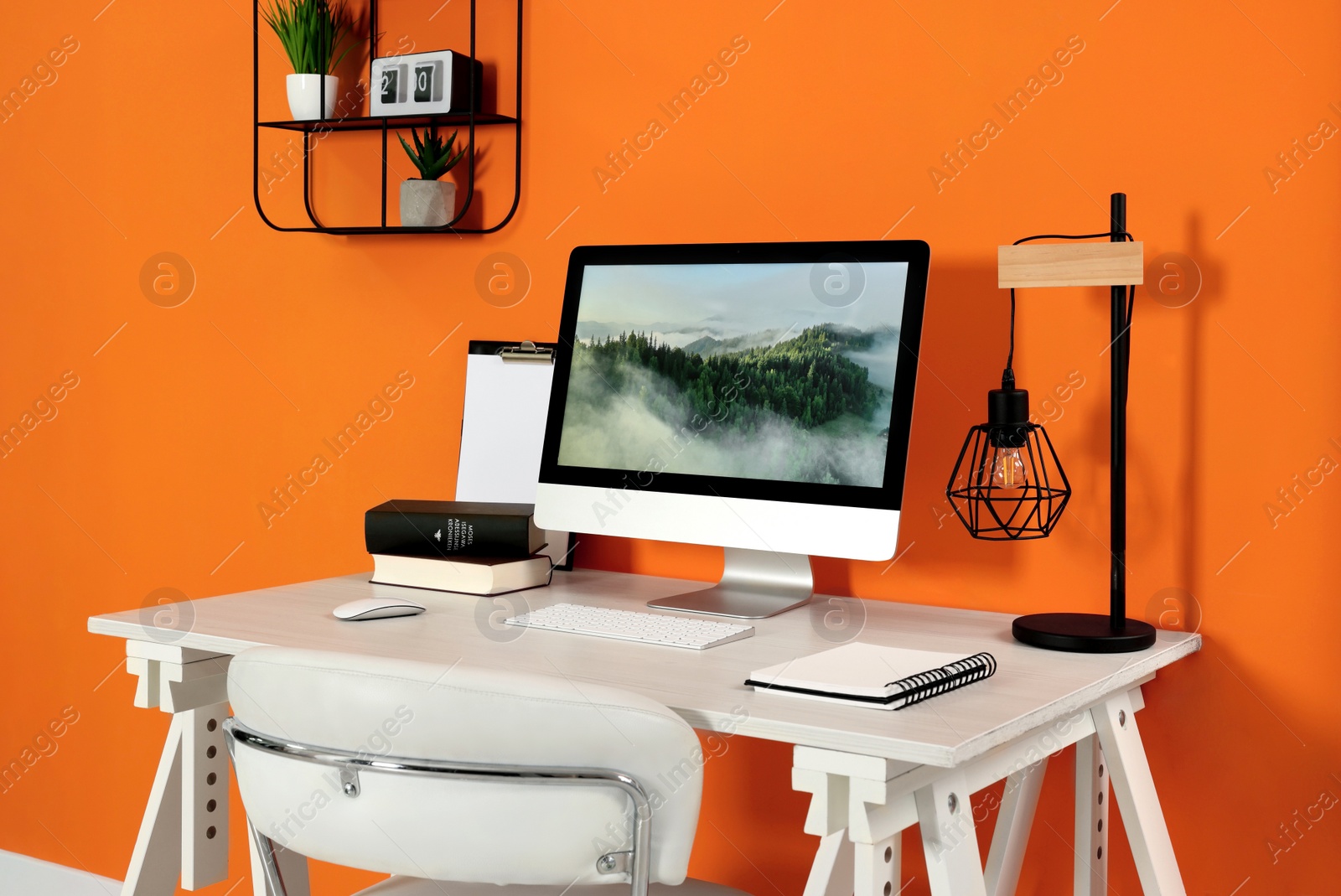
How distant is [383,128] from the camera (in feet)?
7.31

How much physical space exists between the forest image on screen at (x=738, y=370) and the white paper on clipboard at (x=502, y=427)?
0.23m

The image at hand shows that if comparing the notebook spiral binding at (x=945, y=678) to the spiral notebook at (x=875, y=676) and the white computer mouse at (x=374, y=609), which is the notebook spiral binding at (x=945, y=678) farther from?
the white computer mouse at (x=374, y=609)

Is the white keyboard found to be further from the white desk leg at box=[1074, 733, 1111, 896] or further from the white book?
the white desk leg at box=[1074, 733, 1111, 896]

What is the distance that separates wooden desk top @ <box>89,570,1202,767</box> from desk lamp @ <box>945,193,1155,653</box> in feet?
0.08

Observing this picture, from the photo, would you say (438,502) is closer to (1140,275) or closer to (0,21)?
(1140,275)

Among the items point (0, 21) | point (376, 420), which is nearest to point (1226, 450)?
point (376, 420)

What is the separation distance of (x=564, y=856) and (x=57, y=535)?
203cm

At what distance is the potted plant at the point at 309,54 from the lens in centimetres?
221

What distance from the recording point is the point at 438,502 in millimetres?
1971

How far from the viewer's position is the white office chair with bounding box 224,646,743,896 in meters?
1.09

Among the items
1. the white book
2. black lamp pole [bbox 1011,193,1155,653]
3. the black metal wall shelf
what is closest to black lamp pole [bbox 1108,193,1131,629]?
black lamp pole [bbox 1011,193,1155,653]

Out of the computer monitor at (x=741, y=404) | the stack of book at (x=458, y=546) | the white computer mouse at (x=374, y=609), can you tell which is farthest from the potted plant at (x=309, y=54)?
the white computer mouse at (x=374, y=609)

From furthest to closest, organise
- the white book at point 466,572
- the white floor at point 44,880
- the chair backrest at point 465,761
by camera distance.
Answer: the white floor at point 44,880
the white book at point 466,572
the chair backrest at point 465,761

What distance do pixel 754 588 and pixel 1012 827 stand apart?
469 millimetres
